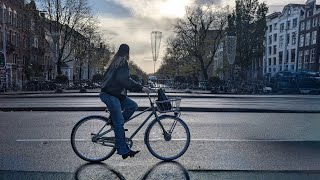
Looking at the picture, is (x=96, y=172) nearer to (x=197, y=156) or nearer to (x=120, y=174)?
(x=120, y=174)

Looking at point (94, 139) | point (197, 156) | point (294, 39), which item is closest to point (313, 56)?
point (294, 39)

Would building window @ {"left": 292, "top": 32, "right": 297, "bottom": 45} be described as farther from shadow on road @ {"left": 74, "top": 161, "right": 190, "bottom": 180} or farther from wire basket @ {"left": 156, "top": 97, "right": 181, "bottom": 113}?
shadow on road @ {"left": 74, "top": 161, "right": 190, "bottom": 180}

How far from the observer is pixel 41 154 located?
21.0 ft

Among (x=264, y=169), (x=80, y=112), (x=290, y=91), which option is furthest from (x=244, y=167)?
(x=290, y=91)

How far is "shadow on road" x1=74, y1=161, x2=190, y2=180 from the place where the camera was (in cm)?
506

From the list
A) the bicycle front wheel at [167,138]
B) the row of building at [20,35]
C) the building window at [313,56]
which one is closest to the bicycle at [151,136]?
the bicycle front wheel at [167,138]

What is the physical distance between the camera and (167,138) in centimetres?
627

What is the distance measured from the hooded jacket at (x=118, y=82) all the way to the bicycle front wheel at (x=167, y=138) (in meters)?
0.77

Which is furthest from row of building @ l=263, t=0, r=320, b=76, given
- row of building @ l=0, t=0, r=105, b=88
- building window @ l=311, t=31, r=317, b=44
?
row of building @ l=0, t=0, r=105, b=88

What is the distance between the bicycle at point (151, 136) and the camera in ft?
19.6

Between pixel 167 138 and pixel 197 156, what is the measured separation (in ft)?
1.96

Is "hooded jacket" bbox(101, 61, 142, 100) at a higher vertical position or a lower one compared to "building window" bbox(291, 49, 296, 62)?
lower

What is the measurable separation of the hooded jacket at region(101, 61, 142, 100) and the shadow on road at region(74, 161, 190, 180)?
1.15 m

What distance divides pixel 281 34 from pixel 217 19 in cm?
3128
